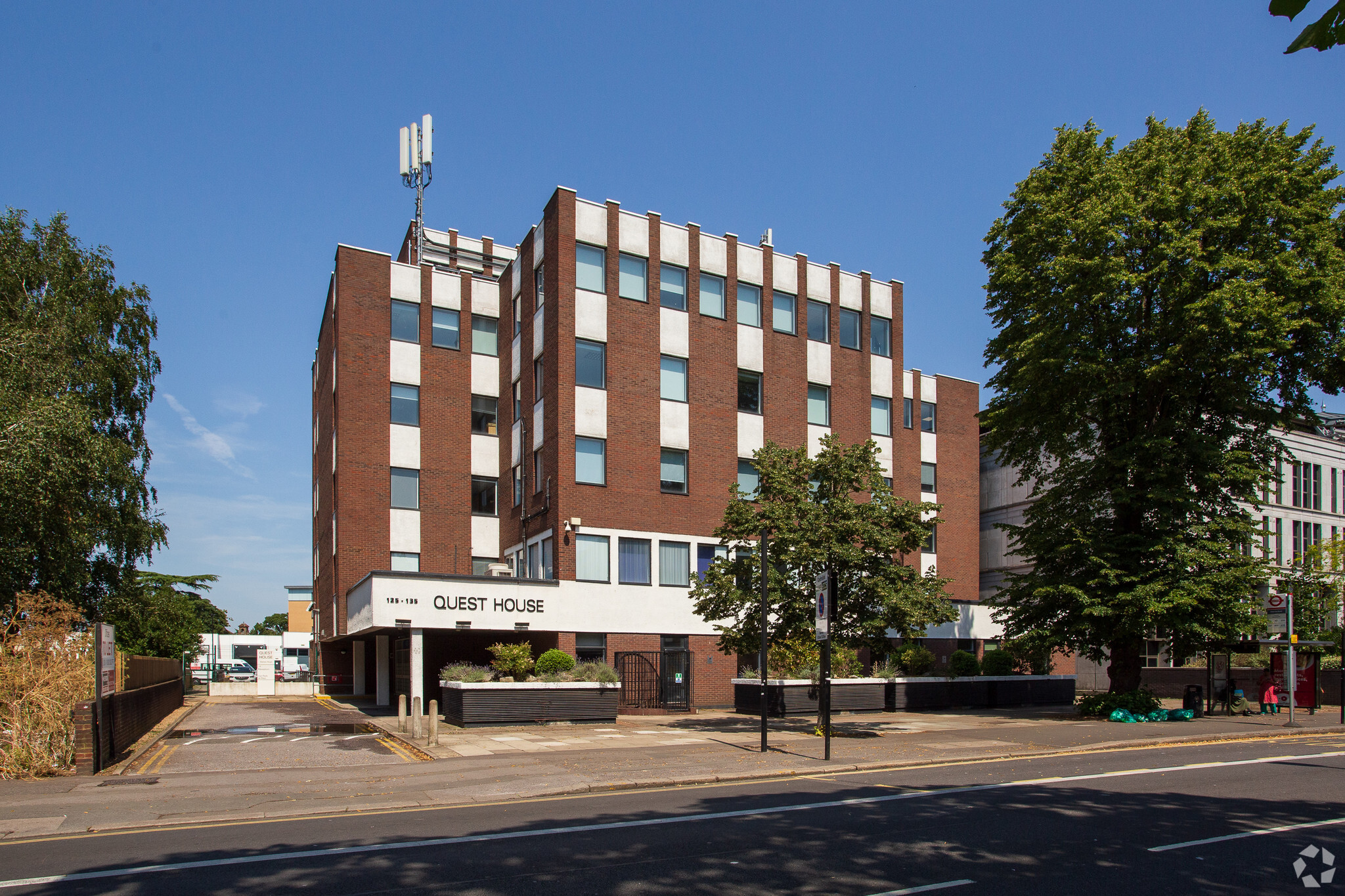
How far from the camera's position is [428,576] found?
87.7 ft

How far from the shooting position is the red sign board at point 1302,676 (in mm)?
28625

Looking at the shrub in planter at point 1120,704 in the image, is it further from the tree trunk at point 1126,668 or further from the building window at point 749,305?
the building window at point 749,305

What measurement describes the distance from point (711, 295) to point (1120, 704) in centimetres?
1863

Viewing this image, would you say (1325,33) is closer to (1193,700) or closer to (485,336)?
(1193,700)

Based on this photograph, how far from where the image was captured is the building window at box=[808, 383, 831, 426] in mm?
36594

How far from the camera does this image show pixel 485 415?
125 feet

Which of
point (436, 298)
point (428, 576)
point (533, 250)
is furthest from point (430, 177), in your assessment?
point (428, 576)

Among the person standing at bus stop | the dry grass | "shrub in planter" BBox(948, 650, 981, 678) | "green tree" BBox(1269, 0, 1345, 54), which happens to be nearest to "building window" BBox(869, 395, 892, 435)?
"shrub in planter" BBox(948, 650, 981, 678)

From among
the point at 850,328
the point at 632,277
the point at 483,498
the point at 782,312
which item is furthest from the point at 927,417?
the point at 483,498

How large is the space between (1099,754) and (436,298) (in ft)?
93.6

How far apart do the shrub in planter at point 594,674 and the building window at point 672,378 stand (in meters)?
10.9

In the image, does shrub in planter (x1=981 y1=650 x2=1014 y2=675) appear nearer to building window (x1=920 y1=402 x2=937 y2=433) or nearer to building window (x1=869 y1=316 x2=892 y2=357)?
building window (x1=920 y1=402 x2=937 y2=433)

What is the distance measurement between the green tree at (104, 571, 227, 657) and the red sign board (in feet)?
111

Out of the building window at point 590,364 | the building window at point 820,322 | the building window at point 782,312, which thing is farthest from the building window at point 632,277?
the building window at point 820,322
